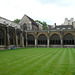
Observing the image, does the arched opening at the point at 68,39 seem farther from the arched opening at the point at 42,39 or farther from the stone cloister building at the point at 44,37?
the arched opening at the point at 42,39

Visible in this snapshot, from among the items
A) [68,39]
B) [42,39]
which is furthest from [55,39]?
[42,39]

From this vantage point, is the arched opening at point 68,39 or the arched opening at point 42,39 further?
the arched opening at point 42,39

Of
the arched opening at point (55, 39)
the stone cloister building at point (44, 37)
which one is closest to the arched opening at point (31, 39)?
the stone cloister building at point (44, 37)

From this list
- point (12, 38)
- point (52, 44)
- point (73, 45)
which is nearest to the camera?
point (12, 38)

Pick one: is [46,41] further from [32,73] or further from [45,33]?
[32,73]

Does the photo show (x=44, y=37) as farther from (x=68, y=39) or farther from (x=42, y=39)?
(x=68, y=39)

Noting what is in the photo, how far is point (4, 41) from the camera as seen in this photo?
24.5m

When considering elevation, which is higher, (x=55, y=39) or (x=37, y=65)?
(x=55, y=39)

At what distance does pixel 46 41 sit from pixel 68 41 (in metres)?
7.67

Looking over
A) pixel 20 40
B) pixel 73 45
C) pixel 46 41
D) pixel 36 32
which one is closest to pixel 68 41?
pixel 73 45

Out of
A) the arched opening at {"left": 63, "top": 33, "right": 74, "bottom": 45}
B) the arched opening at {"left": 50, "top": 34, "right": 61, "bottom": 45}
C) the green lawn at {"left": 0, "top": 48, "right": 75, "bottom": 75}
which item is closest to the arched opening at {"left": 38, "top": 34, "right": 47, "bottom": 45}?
the arched opening at {"left": 50, "top": 34, "right": 61, "bottom": 45}

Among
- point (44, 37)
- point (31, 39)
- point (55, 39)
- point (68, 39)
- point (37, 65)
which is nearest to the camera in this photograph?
point (37, 65)

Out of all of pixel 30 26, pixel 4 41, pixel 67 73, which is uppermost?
pixel 30 26

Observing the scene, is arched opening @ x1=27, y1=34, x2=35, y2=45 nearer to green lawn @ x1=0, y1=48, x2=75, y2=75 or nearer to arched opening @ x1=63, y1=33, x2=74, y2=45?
arched opening @ x1=63, y1=33, x2=74, y2=45
